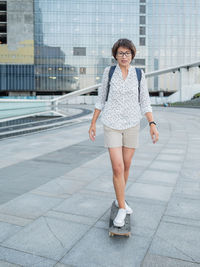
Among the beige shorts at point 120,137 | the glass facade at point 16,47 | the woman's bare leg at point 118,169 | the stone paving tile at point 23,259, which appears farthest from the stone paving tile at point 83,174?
the glass facade at point 16,47

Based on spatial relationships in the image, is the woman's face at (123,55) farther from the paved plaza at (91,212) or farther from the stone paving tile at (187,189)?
the stone paving tile at (187,189)

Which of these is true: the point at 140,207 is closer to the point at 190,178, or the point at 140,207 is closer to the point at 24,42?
the point at 190,178

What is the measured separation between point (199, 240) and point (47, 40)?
288 ft

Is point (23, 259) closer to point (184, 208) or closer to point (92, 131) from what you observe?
point (92, 131)

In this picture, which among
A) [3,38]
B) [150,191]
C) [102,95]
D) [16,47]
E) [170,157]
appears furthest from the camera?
[3,38]

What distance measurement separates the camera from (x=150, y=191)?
423cm

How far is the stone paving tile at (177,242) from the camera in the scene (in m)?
2.46

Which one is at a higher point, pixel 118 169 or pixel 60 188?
pixel 118 169

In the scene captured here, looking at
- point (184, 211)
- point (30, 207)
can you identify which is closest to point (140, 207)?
point (184, 211)

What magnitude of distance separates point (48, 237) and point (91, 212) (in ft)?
2.50

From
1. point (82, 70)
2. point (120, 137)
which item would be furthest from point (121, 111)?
point (82, 70)

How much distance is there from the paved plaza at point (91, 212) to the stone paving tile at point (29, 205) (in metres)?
0.01

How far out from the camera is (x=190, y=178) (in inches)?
197

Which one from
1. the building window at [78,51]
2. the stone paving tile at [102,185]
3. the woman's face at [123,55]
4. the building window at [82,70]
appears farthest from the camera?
the building window at [82,70]
